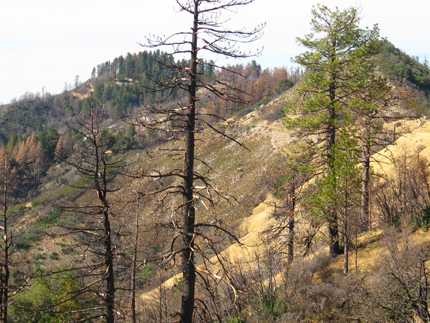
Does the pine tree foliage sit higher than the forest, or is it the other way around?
the pine tree foliage

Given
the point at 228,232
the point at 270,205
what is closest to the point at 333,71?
the point at 270,205

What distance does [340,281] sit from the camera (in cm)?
1055

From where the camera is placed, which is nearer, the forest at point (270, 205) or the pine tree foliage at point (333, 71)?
the forest at point (270, 205)

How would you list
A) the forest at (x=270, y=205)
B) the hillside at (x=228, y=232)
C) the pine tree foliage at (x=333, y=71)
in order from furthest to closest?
the pine tree foliage at (x=333, y=71) → the hillside at (x=228, y=232) → the forest at (x=270, y=205)

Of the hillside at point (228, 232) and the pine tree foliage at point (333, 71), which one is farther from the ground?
the pine tree foliage at point (333, 71)

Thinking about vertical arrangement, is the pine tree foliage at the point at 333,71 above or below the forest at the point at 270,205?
above

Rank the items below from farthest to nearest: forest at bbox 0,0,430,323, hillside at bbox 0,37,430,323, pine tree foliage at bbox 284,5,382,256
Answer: pine tree foliage at bbox 284,5,382,256 < hillside at bbox 0,37,430,323 < forest at bbox 0,0,430,323

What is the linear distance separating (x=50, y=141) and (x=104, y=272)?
70.7 metres

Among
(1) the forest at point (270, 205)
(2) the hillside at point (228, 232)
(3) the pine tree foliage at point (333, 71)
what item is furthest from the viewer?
(3) the pine tree foliage at point (333, 71)

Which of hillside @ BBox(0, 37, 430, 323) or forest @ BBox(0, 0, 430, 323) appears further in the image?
hillside @ BBox(0, 37, 430, 323)

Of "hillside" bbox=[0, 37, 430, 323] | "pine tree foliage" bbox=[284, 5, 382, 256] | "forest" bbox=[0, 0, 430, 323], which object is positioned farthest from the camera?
"pine tree foliage" bbox=[284, 5, 382, 256]

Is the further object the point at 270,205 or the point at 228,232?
the point at 270,205

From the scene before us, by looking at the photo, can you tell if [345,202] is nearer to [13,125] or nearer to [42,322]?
[42,322]

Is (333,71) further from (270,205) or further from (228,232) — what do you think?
(228,232)
